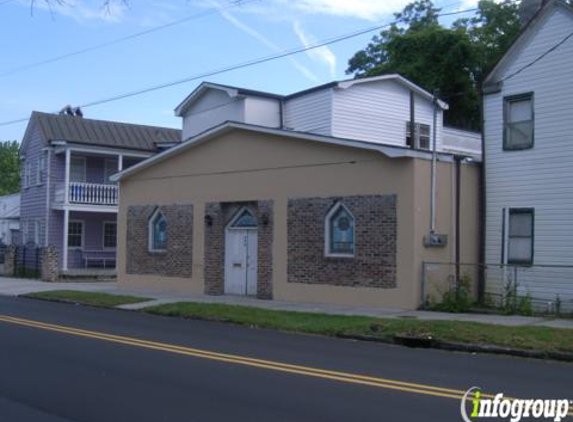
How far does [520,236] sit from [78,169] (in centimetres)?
2407

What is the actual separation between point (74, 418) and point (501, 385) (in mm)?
5002

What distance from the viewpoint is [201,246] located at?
2311cm

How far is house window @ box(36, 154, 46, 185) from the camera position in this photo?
36.3 meters

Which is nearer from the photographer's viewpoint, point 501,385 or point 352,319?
point 501,385

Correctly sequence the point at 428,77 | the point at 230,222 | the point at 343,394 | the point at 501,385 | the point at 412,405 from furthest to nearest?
the point at 428,77
the point at 230,222
the point at 501,385
the point at 343,394
the point at 412,405

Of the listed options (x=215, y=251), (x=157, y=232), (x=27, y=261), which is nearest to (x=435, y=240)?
(x=215, y=251)

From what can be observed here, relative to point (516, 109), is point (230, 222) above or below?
below

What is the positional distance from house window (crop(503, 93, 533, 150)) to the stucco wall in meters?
1.98

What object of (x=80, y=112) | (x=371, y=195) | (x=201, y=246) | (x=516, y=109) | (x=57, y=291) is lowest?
(x=57, y=291)

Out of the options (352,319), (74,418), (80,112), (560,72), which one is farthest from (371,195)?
(80,112)

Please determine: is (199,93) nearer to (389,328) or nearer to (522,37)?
(522,37)

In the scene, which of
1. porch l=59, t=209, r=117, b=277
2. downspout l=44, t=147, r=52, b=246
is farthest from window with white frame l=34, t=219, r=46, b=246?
porch l=59, t=209, r=117, b=277

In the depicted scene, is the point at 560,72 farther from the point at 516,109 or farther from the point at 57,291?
the point at 57,291

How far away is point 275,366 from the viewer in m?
10.2
